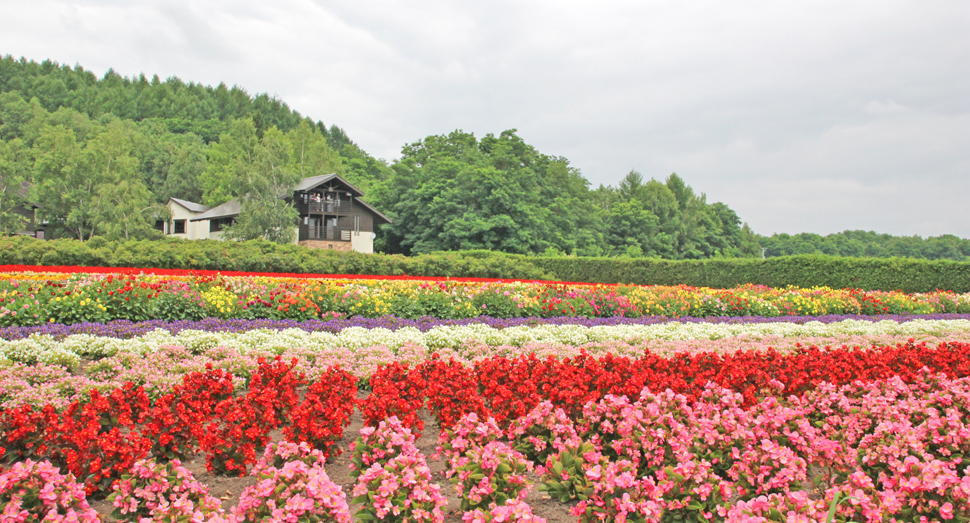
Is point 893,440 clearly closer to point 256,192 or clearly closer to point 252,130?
point 256,192

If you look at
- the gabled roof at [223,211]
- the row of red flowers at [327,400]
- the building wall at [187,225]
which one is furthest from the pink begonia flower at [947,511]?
the building wall at [187,225]

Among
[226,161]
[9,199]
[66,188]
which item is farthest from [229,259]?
[226,161]

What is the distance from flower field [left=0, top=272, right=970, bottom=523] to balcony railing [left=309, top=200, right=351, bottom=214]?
3560 centimetres

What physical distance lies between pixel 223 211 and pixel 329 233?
8.05m

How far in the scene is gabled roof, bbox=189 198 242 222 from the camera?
42338 millimetres

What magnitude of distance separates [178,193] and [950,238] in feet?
273

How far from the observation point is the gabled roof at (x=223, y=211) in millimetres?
42338

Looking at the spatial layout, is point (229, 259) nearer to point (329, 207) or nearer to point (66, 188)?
point (329, 207)

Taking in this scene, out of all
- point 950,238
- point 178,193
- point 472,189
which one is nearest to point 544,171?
point 472,189

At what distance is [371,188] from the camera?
166ft

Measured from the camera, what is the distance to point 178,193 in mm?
56031

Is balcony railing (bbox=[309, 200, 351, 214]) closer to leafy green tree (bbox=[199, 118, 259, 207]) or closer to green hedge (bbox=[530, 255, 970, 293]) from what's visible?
leafy green tree (bbox=[199, 118, 259, 207])

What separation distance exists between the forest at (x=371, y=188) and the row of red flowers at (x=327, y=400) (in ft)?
99.0

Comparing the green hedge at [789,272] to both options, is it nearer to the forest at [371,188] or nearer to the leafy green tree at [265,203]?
the forest at [371,188]
